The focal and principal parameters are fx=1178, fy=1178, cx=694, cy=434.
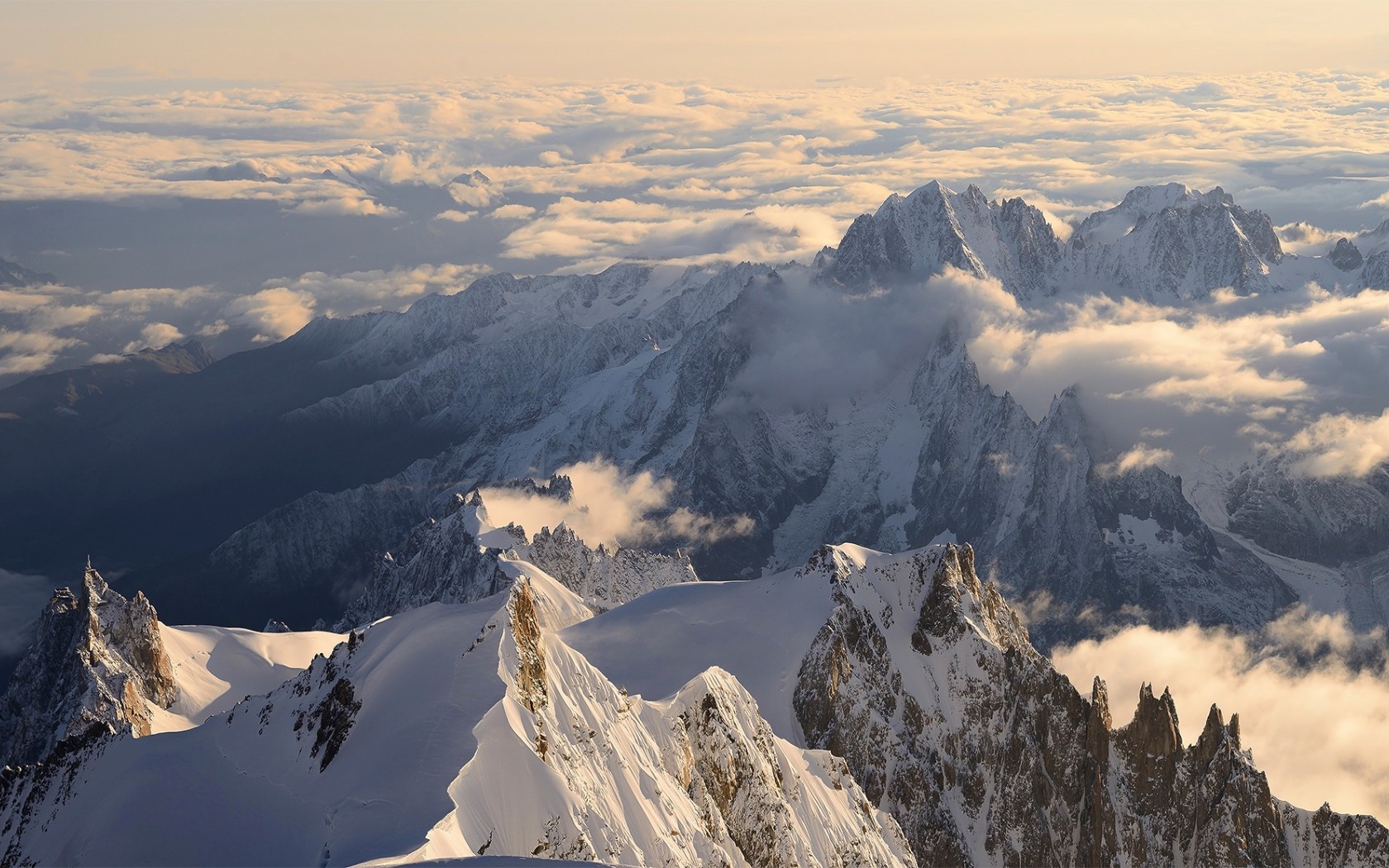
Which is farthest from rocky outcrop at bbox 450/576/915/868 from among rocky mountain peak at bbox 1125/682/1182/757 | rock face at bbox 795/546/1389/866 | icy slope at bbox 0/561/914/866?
rocky mountain peak at bbox 1125/682/1182/757

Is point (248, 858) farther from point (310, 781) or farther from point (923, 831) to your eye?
point (923, 831)

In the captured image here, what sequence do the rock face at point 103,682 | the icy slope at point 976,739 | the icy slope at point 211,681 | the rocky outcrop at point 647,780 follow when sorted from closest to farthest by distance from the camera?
1. the rocky outcrop at point 647,780
2. the icy slope at point 976,739
3. the rock face at point 103,682
4. the icy slope at point 211,681

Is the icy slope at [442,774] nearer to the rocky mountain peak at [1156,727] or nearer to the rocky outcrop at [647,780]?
the rocky outcrop at [647,780]

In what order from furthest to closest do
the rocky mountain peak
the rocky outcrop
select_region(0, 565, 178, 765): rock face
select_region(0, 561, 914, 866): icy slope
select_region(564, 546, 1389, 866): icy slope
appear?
select_region(0, 565, 178, 765): rock face, the rocky mountain peak, select_region(564, 546, 1389, 866): icy slope, the rocky outcrop, select_region(0, 561, 914, 866): icy slope

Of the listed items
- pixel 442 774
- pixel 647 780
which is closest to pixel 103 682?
pixel 647 780

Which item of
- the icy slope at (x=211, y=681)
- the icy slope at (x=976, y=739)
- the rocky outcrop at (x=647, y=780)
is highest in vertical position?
the rocky outcrop at (x=647, y=780)

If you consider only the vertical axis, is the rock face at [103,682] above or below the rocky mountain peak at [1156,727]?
below

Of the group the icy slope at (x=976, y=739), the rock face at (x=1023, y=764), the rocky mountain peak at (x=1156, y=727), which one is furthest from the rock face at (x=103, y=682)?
the rocky mountain peak at (x=1156, y=727)

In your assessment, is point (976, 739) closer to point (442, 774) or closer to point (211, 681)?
point (442, 774)

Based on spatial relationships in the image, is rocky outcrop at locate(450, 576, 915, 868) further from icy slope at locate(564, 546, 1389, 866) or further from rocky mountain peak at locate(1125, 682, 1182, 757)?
rocky mountain peak at locate(1125, 682, 1182, 757)
